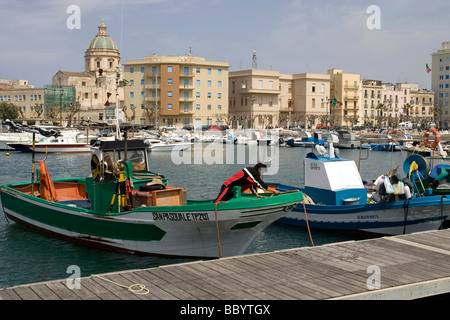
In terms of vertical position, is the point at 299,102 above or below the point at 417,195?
above

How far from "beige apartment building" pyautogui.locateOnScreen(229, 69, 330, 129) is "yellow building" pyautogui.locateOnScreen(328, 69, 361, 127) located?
12.8 ft

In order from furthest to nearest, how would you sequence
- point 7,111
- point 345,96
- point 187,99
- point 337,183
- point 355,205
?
1. point 345,96
2. point 7,111
3. point 187,99
4. point 337,183
5. point 355,205

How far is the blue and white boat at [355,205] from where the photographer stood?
18000mm

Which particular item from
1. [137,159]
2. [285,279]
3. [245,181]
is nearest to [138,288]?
[285,279]

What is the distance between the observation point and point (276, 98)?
109m

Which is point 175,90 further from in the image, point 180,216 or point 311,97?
point 180,216

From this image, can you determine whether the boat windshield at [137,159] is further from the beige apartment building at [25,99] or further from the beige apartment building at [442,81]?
the beige apartment building at [442,81]

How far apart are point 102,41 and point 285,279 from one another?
130m

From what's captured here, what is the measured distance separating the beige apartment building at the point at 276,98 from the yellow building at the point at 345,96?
12.8 feet
